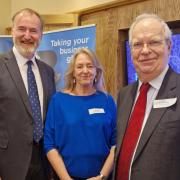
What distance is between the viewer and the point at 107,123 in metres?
2.56

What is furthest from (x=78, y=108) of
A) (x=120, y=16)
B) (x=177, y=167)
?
(x=120, y=16)

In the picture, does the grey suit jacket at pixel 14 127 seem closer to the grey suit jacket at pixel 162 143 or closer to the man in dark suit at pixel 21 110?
the man in dark suit at pixel 21 110

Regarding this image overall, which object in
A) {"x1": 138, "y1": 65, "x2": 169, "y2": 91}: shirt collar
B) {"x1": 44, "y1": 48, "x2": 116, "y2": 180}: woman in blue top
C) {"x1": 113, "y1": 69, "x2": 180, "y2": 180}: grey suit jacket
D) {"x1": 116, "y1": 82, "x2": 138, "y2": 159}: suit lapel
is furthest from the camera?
{"x1": 44, "y1": 48, "x2": 116, "y2": 180}: woman in blue top

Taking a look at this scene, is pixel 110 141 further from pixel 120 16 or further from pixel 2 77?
pixel 120 16

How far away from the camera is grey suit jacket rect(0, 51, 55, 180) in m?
2.50

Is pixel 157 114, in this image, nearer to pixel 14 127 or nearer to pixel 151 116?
pixel 151 116

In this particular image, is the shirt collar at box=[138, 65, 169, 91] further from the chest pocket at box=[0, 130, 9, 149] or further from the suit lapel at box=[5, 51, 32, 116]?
the chest pocket at box=[0, 130, 9, 149]

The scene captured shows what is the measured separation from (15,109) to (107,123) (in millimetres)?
667

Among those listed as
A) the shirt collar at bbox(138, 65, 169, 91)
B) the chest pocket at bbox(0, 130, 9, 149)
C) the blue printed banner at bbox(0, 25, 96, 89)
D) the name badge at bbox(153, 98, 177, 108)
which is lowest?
the chest pocket at bbox(0, 130, 9, 149)

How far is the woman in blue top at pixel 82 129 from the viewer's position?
2494 millimetres

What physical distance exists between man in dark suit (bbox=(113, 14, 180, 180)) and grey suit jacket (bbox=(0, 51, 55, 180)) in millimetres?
768

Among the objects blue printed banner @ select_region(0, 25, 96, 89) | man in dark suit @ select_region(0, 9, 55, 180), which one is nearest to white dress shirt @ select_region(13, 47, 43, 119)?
man in dark suit @ select_region(0, 9, 55, 180)

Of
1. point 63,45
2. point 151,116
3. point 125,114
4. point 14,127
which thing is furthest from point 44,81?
point 63,45

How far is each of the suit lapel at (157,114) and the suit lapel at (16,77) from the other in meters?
1.02
